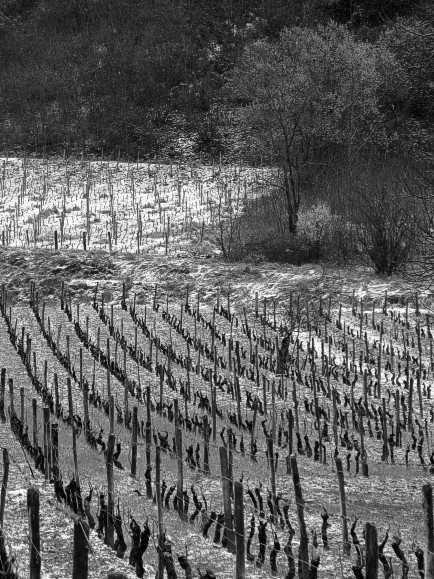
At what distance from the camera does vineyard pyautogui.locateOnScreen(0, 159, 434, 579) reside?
7090mm

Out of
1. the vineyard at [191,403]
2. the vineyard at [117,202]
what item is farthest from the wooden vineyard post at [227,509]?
the vineyard at [117,202]

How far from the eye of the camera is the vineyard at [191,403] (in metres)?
7.09

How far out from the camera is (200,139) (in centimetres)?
3988

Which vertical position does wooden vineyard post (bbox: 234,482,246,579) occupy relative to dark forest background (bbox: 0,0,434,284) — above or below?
below

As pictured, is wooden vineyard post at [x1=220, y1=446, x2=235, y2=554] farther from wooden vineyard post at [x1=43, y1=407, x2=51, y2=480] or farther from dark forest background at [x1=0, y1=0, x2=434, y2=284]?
dark forest background at [x1=0, y1=0, x2=434, y2=284]

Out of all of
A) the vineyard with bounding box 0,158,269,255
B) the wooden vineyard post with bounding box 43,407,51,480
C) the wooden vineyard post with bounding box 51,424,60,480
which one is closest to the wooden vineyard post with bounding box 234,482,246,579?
the wooden vineyard post with bounding box 51,424,60,480

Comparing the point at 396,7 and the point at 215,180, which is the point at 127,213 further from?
the point at 396,7

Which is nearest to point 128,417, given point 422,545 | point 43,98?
point 422,545

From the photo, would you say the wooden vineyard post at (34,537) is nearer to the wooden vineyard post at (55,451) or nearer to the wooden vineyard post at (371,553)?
the wooden vineyard post at (371,553)

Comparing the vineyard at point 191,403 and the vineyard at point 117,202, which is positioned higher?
the vineyard at point 117,202

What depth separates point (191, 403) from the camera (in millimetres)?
12852

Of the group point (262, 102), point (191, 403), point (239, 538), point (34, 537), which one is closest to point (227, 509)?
point (239, 538)

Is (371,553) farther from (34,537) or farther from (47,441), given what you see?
(47,441)

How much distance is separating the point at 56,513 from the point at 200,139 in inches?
1311
